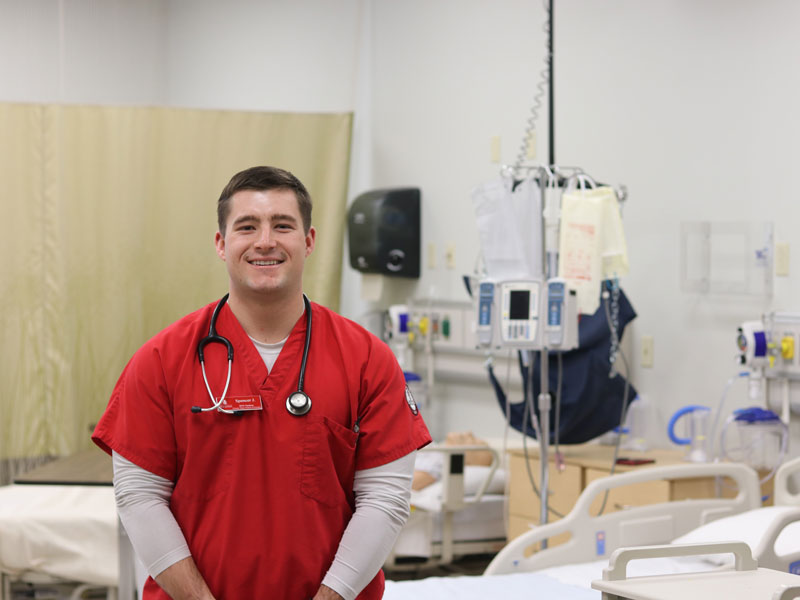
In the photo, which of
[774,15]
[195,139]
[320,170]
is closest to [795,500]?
[774,15]

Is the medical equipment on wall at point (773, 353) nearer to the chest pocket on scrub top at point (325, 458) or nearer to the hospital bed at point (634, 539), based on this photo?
the hospital bed at point (634, 539)

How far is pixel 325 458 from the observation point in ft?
5.25

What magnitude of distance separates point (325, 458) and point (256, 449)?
11 centimetres

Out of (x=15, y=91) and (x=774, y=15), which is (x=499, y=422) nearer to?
(x=774, y=15)

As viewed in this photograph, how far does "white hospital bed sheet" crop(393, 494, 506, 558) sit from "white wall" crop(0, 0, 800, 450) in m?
0.86

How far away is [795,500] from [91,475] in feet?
7.50

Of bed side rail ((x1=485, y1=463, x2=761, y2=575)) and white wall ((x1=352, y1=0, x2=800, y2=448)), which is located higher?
white wall ((x1=352, y1=0, x2=800, y2=448))

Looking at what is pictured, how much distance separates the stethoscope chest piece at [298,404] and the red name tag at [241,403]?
0.05 meters

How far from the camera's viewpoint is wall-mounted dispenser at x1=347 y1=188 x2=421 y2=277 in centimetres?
527

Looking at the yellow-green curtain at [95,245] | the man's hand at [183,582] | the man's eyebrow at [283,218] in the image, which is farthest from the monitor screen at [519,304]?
the man's hand at [183,582]

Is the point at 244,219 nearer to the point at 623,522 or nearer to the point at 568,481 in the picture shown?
the point at 623,522

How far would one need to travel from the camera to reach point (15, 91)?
466cm

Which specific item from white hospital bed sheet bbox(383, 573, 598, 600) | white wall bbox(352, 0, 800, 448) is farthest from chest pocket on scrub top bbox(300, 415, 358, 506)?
white wall bbox(352, 0, 800, 448)

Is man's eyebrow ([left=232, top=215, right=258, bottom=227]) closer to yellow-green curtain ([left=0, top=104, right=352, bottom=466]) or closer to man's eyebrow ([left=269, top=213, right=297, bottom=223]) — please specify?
man's eyebrow ([left=269, top=213, right=297, bottom=223])
